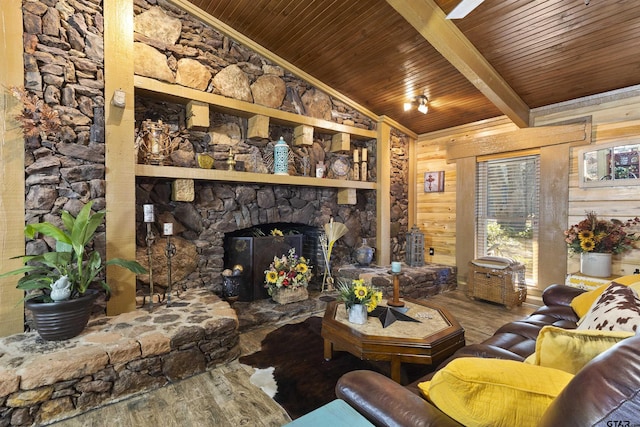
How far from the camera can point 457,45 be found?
2.74 m

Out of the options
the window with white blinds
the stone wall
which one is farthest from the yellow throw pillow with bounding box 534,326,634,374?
the stone wall

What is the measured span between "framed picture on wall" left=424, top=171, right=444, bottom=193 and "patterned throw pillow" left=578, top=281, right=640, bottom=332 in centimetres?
324

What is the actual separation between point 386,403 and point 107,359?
1850 millimetres

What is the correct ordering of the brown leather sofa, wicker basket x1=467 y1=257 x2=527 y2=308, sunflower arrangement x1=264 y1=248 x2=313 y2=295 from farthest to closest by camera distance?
wicker basket x1=467 y1=257 x2=527 y2=308 < sunflower arrangement x1=264 y1=248 x2=313 y2=295 < the brown leather sofa

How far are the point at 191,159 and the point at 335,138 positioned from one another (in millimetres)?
1995

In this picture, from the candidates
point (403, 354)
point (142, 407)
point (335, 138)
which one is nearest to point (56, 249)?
point (142, 407)

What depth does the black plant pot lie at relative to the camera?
197 centimetres

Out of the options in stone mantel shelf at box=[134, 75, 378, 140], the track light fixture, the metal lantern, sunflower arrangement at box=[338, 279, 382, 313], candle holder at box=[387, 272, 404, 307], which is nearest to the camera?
sunflower arrangement at box=[338, 279, 382, 313]

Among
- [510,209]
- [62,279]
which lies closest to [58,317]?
[62,279]

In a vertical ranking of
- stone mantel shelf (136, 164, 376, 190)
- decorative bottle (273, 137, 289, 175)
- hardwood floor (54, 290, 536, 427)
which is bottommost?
hardwood floor (54, 290, 536, 427)

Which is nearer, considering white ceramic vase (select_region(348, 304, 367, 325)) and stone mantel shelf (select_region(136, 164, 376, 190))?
white ceramic vase (select_region(348, 304, 367, 325))

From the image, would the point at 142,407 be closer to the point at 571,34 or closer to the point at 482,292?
the point at 482,292

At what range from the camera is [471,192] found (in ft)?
14.5

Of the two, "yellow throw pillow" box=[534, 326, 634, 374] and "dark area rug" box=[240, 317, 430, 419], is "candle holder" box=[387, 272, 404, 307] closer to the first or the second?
"dark area rug" box=[240, 317, 430, 419]
